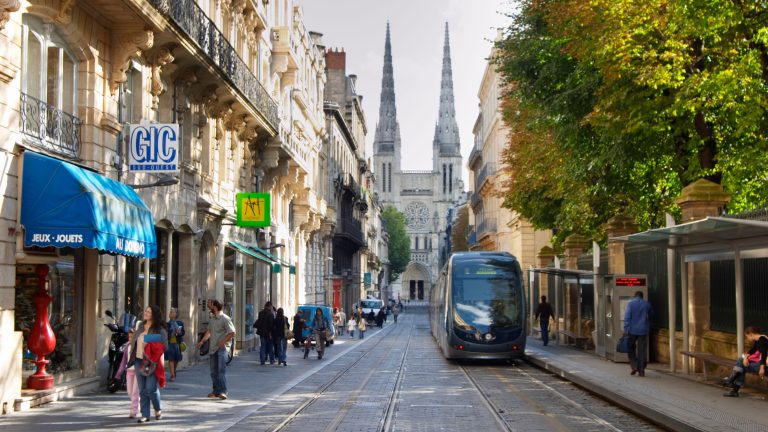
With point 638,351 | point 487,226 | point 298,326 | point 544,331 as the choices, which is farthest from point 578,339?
point 487,226

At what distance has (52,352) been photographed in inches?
644

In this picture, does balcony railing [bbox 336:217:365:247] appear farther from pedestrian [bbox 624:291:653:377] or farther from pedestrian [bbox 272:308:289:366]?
pedestrian [bbox 624:291:653:377]

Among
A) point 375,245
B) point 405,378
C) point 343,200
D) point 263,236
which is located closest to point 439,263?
point 375,245

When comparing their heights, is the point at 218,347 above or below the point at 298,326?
above

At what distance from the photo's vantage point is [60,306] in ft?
54.9

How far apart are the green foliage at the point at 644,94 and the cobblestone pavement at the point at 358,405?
6.24m

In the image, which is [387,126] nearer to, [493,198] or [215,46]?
[493,198]

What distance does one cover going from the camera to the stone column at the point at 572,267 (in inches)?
1393

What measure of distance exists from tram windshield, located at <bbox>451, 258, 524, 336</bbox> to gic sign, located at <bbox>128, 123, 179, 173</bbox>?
35.5ft

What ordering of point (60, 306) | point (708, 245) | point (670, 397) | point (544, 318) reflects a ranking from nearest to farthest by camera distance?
point (670, 397) → point (60, 306) → point (708, 245) → point (544, 318)

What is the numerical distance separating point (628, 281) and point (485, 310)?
15.5 ft

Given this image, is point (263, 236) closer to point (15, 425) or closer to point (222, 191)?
point (222, 191)

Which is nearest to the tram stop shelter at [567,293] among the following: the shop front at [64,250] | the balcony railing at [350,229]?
the shop front at [64,250]

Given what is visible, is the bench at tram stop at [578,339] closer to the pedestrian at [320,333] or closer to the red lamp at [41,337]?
the pedestrian at [320,333]
